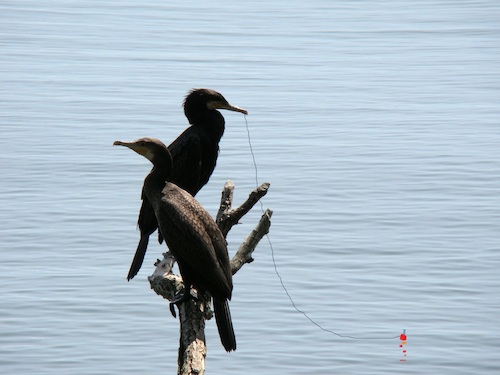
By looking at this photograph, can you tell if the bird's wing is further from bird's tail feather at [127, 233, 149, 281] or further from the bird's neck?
bird's tail feather at [127, 233, 149, 281]

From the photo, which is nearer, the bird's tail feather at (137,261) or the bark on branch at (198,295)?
the bark on branch at (198,295)

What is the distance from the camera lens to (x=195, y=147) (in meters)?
7.19

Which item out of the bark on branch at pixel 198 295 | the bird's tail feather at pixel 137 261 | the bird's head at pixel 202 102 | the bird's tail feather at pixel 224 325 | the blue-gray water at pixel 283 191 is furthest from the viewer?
the blue-gray water at pixel 283 191

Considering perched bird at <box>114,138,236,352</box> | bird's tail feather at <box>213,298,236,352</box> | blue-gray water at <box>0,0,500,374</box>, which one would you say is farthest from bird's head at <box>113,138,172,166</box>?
blue-gray water at <box>0,0,500,374</box>

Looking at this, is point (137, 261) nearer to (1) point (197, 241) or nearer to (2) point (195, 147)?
(2) point (195, 147)

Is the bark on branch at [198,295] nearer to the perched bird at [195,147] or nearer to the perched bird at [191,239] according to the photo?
the perched bird at [191,239]

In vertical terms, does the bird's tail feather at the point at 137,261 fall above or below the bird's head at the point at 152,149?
below

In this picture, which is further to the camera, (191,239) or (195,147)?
(195,147)

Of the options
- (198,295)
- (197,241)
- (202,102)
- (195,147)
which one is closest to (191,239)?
(197,241)

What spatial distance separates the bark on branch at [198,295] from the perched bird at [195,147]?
94cm

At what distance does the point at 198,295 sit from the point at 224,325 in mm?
265

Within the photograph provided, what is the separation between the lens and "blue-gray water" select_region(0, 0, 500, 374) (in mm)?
8531

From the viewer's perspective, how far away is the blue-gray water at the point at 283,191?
853 cm

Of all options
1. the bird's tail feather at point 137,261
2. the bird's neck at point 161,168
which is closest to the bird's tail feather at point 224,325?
the bird's neck at point 161,168
